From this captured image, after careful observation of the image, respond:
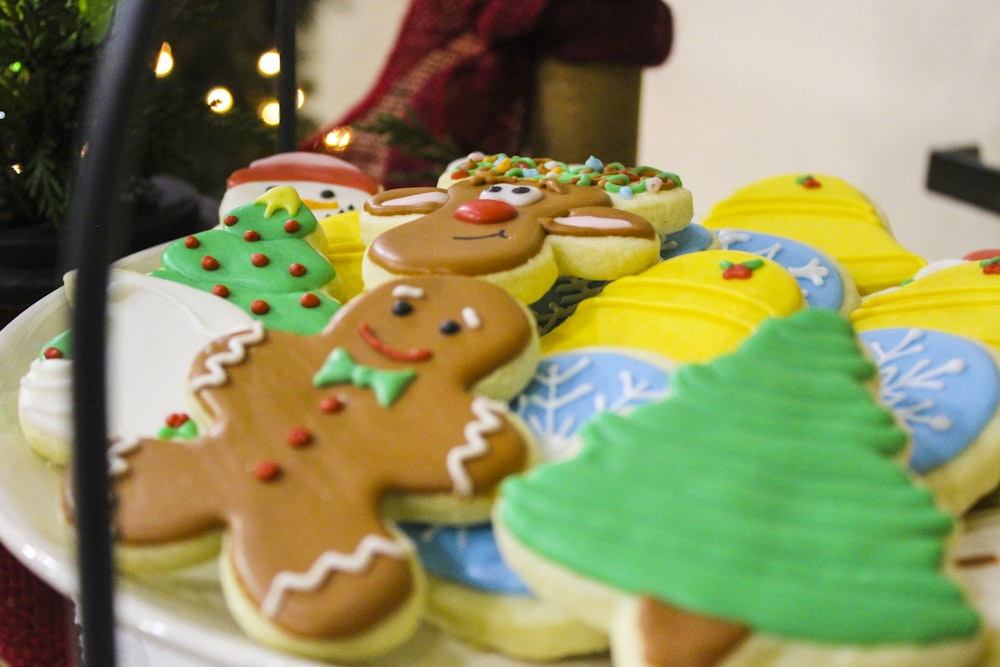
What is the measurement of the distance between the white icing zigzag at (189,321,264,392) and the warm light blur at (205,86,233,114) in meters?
0.59

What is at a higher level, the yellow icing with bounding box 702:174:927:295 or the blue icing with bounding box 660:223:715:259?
the blue icing with bounding box 660:223:715:259

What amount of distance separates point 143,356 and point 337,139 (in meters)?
0.65

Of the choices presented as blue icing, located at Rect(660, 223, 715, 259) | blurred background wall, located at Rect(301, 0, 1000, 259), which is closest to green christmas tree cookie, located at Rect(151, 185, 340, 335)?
blue icing, located at Rect(660, 223, 715, 259)

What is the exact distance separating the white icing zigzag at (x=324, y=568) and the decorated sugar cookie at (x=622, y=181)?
16.6 inches

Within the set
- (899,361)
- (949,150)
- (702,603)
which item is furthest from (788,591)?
(949,150)

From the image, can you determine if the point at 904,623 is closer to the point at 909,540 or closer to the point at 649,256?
the point at 909,540

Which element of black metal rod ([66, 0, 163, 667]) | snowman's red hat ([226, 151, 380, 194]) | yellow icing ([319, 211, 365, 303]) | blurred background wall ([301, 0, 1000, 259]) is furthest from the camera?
blurred background wall ([301, 0, 1000, 259])

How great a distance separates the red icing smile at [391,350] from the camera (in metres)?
0.58

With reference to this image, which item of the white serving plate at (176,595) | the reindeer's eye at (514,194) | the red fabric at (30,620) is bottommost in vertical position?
the red fabric at (30,620)

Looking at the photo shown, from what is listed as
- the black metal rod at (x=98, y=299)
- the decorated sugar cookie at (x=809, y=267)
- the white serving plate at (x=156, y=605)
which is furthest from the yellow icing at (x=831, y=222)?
the black metal rod at (x=98, y=299)

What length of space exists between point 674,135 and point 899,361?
6.20 feet

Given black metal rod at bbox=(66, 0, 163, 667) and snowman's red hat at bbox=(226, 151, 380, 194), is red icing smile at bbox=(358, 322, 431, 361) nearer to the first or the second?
black metal rod at bbox=(66, 0, 163, 667)

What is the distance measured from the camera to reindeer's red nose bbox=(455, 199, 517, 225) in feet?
2.38

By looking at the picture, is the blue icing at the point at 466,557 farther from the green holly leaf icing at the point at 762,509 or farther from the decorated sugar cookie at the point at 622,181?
the decorated sugar cookie at the point at 622,181
